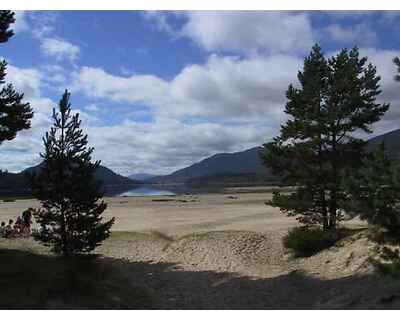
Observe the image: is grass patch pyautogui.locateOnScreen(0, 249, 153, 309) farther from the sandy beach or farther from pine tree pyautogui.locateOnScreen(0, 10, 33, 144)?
the sandy beach

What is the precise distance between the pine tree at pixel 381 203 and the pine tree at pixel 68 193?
11.6 metres

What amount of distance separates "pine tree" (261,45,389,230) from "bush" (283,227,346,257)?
586mm

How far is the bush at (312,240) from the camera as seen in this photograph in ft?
76.3

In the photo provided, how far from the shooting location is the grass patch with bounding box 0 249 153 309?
44.6ft

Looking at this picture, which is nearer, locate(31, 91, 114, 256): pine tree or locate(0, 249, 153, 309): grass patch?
locate(0, 249, 153, 309): grass patch

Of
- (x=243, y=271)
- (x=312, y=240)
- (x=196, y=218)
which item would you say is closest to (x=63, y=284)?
(x=243, y=271)

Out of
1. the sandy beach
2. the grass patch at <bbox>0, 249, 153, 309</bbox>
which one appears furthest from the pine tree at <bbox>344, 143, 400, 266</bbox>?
the sandy beach

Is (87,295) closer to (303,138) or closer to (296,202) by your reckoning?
(296,202)

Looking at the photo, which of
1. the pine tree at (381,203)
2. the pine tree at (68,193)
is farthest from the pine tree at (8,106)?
the pine tree at (381,203)

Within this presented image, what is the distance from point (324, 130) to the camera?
24031 mm

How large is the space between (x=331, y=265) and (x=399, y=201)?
974 centimetres

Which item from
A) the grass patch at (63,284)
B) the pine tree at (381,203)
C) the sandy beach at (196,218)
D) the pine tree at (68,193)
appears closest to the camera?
the pine tree at (381,203)

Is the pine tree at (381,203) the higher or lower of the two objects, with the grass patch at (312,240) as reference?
higher

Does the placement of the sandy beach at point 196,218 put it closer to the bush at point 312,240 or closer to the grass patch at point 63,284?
the bush at point 312,240
